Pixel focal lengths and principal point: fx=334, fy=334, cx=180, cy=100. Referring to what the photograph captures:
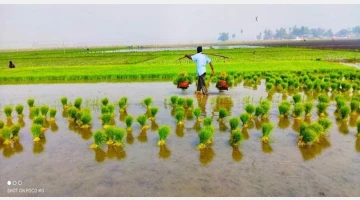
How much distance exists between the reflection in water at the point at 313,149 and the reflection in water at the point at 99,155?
13.2 ft

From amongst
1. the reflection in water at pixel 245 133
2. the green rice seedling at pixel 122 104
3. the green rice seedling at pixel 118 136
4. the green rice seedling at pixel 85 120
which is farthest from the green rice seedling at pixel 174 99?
the green rice seedling at pixel 118 136

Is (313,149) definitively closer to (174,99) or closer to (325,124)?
(325,124)

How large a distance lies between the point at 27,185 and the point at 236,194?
136 inches

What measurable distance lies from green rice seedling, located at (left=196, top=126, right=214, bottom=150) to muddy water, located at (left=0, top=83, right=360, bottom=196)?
211 millimetres

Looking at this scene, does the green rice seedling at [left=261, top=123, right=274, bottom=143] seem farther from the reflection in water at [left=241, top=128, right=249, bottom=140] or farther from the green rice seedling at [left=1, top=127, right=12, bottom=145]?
the green rice seedling at [left=1, top=127, right=12, bottom=145]

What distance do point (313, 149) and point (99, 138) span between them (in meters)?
4.55

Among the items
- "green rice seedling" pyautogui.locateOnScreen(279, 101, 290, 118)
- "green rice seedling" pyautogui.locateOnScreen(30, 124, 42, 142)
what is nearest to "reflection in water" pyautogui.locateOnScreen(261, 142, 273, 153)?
"green rice seedling" pyautogui.locateOnScreen(279, 101, 290, 118)

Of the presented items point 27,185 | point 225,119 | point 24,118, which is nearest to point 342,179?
point 225,119

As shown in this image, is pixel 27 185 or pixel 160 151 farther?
pixel 160 151

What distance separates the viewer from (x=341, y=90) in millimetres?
14312

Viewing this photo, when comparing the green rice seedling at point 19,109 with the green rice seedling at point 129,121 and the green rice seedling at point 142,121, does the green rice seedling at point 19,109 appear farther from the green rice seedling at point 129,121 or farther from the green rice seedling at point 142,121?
the green rice seedling at point 142,121

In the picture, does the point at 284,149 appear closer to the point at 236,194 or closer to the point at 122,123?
the point at 236,194

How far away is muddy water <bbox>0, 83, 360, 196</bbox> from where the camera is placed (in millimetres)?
5340

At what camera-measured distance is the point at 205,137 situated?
7035 millimetres
